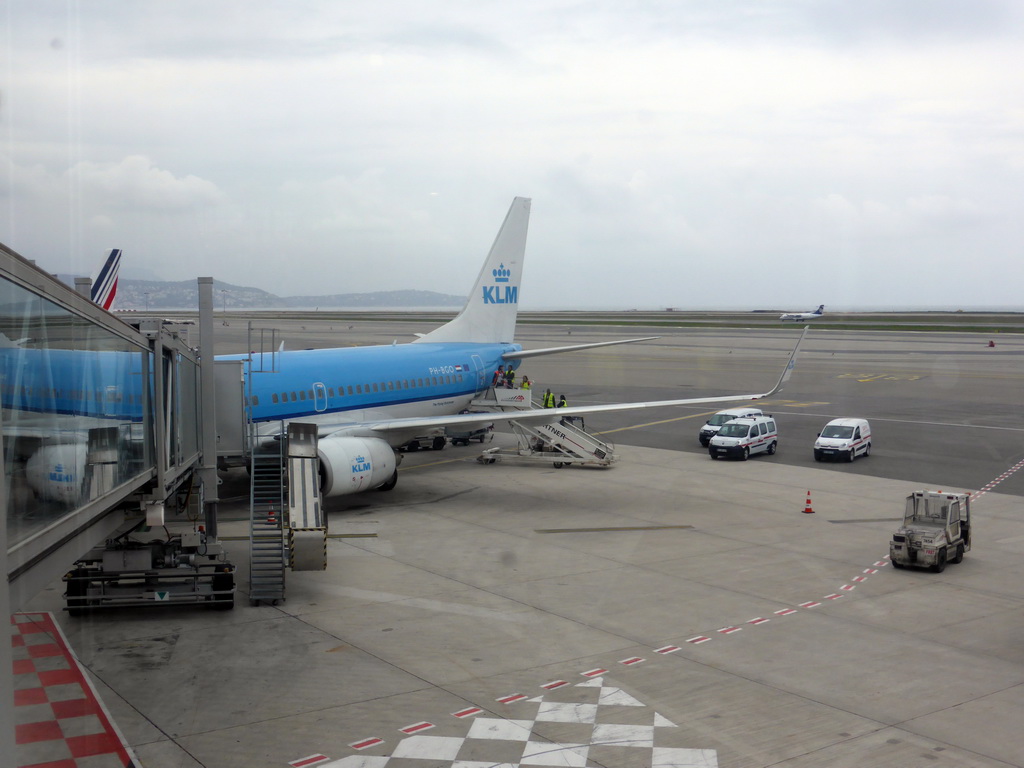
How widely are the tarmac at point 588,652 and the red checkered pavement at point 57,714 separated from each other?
25 centimetres

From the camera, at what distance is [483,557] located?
20.4 m

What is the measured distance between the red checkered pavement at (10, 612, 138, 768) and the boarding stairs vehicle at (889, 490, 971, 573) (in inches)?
610

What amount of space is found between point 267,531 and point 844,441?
2311 cm

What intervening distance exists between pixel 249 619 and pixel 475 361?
19519 millimetres

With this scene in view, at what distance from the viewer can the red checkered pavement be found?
1086 cm

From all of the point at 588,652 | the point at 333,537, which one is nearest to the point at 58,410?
the point at 588,652

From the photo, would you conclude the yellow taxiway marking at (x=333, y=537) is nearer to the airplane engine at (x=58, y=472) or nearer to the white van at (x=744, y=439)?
the airplane engine at (x=58, y=472)

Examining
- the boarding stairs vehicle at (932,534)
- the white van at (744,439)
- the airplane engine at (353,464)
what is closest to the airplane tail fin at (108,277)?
the airplane engine at (353,464)

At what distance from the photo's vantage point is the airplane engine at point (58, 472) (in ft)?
23.5

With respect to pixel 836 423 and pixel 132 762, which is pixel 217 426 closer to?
pixel 132 762

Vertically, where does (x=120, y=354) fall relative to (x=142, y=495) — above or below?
above

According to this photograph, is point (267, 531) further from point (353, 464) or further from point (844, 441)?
point (844, 441)

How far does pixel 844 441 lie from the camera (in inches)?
1316

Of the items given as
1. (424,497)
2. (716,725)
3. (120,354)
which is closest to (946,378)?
(424,497)
